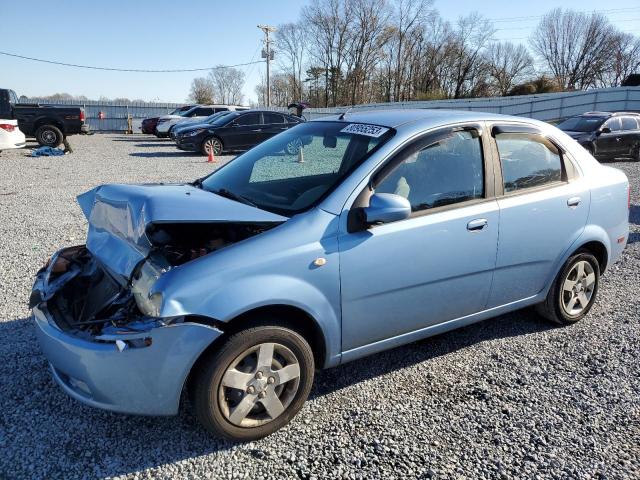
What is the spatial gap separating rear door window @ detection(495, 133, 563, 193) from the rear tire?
18785 mm

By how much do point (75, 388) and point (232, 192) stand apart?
1.54m

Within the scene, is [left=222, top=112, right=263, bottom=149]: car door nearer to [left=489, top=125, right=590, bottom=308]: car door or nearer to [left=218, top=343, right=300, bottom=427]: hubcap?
[left=489, top=125, right=590, bottom=308]: car door

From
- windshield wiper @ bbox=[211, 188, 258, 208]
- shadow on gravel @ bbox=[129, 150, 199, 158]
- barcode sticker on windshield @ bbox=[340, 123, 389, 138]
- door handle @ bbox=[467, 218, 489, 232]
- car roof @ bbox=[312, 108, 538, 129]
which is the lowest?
shadow on gravel @ bbox=[129, 150, 199, 158]

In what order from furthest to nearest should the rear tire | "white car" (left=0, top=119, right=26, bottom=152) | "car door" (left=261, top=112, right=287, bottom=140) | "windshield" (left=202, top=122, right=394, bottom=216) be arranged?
1. the rear tire
2. "car door" (left=261, top=112, right=287, bottom=140)
3. "white car" (left=0, top=119, right=26, bottom=152)
4. "windshield" (left=202, top=122, right=394, bottom=216)

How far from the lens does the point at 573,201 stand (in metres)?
3.72

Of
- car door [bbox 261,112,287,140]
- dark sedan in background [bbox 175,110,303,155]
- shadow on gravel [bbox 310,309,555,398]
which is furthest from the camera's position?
car door [bbox 261,112,287,140]

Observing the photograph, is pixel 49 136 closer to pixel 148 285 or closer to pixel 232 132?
pixel 232 132

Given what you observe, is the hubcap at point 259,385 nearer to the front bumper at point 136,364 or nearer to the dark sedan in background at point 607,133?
the front bumper at point 136,364

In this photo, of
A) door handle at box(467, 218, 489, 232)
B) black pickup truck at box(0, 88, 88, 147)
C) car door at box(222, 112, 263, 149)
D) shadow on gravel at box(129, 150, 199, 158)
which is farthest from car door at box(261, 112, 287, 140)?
door handle at box(467, 218, 489, 232)

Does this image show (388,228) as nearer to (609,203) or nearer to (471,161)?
(471,161)

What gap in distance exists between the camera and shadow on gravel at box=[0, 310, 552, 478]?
2457 mm

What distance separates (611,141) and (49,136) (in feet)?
63.3

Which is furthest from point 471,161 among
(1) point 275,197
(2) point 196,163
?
(2) point 196,163

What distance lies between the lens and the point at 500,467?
8.08ft
